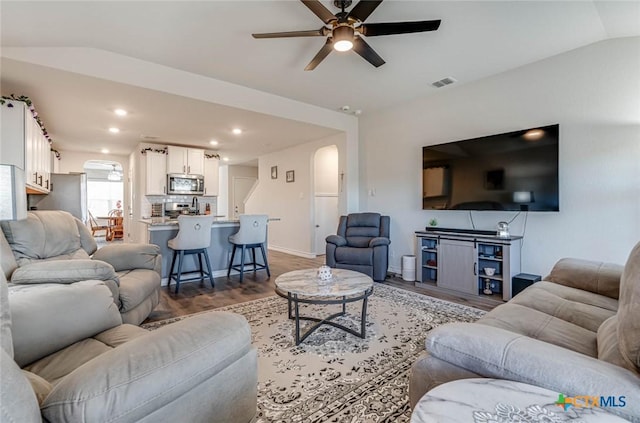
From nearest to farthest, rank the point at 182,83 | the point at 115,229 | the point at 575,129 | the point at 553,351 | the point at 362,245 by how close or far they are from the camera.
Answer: the point at 553,351 < the point at 575,129 < the point at 182,83 < the point at 362,245 < the point at 115,229

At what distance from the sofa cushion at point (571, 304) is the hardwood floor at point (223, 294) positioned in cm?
127

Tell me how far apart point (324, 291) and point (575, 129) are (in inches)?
123

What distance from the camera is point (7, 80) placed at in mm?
3102

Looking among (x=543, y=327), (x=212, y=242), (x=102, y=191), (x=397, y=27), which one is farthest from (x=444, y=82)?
(x=102, y=191)

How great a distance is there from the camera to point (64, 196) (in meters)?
4.97

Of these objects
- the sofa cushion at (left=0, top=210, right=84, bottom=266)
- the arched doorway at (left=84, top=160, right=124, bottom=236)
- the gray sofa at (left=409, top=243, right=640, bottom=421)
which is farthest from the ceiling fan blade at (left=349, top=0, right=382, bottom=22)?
the arched doorway at (left=84, top=160, right=124, bottom=236)

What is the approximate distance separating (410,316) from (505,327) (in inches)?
59.3

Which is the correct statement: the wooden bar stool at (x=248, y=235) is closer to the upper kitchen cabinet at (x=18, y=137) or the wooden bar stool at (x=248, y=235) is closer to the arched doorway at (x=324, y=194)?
the arched doorway at (x=324, y=194)

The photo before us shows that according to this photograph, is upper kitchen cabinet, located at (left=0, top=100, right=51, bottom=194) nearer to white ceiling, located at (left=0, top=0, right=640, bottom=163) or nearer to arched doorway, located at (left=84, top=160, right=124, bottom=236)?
white ceiling, located at (left=0, top=0, right=640, bottom=163)

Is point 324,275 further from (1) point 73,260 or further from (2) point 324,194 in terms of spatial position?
(2) point 324,194

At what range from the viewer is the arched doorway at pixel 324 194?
21.2 feet

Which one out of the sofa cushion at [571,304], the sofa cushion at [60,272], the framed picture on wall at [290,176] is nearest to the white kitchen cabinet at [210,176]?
Answer: the framed picture on wall at [290,176]

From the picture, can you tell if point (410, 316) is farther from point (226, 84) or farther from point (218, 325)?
point (226, 84)

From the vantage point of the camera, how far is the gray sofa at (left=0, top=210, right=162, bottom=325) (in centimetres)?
186
